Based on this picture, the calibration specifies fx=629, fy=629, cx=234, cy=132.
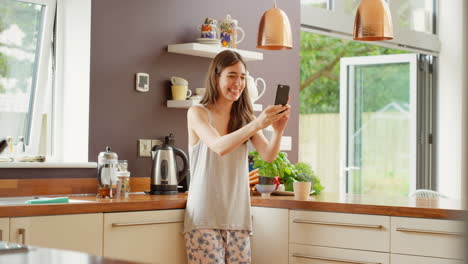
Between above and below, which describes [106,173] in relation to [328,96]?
below

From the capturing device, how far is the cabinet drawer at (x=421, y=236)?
2395 millimetres

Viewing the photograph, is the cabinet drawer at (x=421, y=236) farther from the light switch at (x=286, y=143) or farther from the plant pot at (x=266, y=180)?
the light switch at (x=286, y=143)

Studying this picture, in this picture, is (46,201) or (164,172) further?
(164,172)

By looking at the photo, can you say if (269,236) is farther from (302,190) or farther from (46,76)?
(46,76)

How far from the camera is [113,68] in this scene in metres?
3.40

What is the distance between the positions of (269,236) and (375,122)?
12.7 feet

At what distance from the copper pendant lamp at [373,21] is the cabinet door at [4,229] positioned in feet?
5.49

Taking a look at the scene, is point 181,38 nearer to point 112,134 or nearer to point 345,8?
point 112,134

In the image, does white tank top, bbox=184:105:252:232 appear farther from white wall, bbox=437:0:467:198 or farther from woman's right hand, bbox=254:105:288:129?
white wall, bbox=437:0:467:198

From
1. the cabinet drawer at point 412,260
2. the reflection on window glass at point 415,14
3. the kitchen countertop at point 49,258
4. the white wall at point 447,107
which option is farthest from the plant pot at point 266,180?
the white wall at point 447,107

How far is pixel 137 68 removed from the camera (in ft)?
11.6

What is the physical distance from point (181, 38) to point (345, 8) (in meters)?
2.20

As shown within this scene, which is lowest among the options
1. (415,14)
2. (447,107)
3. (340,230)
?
(340,230)

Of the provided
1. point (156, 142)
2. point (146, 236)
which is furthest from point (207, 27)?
point (146, 236)
